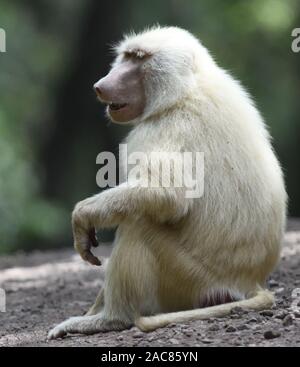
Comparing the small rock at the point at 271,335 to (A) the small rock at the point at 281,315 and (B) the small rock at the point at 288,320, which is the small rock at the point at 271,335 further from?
(A) the small rock at the point at 281,315

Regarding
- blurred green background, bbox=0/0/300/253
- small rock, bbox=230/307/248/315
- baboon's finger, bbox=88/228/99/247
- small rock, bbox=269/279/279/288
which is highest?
blurred green background, bbox=0/0/300/253

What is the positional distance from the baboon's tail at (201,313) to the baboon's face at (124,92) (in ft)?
4.56

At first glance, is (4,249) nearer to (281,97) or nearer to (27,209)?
(27,209)

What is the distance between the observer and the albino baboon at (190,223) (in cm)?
540

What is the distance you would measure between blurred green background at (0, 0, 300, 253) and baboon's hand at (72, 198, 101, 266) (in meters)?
11.6

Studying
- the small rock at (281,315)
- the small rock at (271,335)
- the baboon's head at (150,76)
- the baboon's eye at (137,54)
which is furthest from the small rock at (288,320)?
the baboon's eye at (137,54)

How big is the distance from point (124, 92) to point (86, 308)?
6.70 feet

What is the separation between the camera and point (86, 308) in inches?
279

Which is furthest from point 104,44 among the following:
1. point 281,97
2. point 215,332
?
point 215,332

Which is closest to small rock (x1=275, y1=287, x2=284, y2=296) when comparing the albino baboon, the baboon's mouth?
the albino baboon

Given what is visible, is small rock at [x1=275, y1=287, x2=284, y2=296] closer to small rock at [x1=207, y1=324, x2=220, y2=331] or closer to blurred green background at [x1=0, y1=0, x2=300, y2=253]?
small rock at [x1=207, y1=324, x2=220, y2=331]

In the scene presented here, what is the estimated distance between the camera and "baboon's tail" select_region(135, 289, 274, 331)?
530cm

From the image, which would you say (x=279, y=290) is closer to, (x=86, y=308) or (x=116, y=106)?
(x=86, y=308)

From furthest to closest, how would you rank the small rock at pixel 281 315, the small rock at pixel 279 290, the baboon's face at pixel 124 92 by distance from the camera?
the small rock at pixel 279 290 < the baboon's face at pixel 124 92 < the small rock at pixel 281 315
